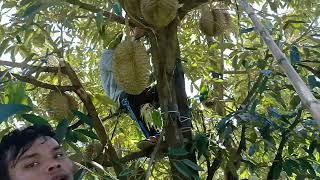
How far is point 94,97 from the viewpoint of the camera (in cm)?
148

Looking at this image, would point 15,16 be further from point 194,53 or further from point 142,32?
point 194,53

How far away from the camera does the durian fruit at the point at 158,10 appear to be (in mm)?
1336

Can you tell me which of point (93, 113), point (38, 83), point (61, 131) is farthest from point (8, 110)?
point (93, 113)

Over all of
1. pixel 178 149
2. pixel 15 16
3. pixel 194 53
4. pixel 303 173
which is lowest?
pixel 303 173

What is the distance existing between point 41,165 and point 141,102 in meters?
0.87

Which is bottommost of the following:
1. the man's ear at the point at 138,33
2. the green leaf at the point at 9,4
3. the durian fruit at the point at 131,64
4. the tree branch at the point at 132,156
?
the tree branch at the point at 132,156

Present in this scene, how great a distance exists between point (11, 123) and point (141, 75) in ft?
1.35

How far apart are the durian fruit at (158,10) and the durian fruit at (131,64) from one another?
104 millimetres

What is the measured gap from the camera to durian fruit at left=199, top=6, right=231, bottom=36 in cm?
180

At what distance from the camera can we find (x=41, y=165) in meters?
0.96

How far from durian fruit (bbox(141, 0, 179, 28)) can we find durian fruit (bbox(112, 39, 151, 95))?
0.34 ft

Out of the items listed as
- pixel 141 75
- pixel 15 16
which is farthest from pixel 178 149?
pixel 15 16

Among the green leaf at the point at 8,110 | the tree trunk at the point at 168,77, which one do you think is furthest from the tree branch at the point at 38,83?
the green leaf at the point at 8,110

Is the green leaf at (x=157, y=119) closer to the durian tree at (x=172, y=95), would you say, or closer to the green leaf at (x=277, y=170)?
the durian tree at (x=172, y=95)
